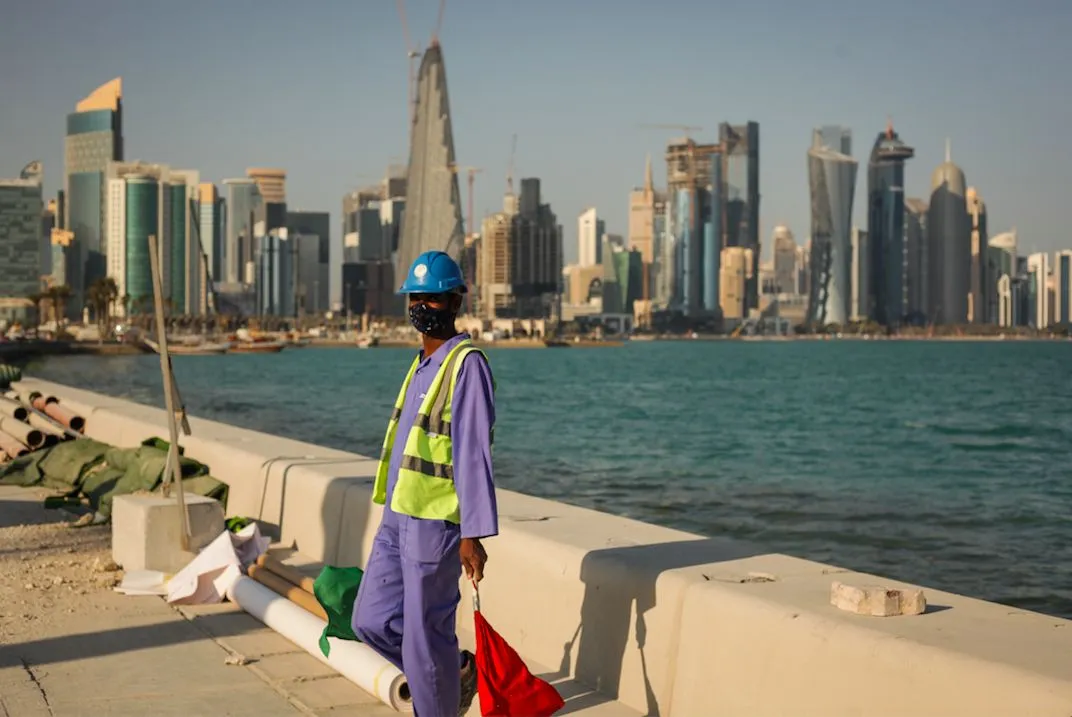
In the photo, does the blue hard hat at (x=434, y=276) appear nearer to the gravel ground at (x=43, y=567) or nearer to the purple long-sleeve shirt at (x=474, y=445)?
the purple long-sleeve shirt at (x=474, y=445)

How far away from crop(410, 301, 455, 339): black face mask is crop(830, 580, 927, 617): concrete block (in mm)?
1740

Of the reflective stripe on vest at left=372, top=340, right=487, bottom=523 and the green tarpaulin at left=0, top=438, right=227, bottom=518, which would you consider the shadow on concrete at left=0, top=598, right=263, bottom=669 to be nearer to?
the reflective stripe on vest at left=372, top=340, right=487, bottom=523

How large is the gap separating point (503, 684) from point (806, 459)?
30202 mm

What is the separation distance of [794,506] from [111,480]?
14011 mm

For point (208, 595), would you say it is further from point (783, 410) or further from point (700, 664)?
point (783, 410)

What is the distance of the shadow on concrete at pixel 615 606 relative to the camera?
5.71 m

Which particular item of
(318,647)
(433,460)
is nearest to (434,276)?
(433,460)

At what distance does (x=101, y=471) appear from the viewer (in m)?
12.5

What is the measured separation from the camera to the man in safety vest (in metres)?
4.95

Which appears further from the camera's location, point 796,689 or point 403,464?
point 403,464

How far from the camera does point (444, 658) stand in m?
5.07

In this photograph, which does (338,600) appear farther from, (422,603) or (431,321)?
(431,321)

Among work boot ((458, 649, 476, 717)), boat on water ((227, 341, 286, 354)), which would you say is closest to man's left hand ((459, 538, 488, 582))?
work boot ((458, 649, 476, 717))

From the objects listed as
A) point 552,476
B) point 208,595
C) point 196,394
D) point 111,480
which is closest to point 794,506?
point 552,476
